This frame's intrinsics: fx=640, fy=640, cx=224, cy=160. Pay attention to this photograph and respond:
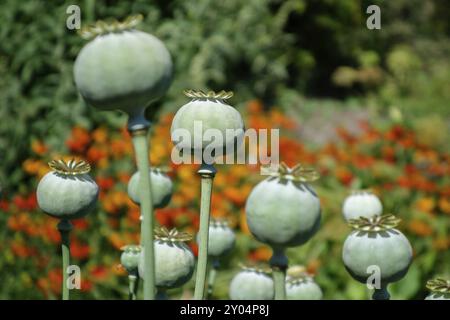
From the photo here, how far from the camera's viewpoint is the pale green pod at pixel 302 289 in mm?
1150

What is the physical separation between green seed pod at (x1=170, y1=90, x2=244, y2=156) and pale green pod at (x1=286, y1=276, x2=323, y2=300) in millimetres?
428

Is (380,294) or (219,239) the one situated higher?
(219,239)

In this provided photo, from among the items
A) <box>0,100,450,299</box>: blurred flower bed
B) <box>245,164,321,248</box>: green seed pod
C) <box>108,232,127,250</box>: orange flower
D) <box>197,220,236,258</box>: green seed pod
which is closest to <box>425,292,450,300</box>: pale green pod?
<box>245,164,321,248</box>: green seed pod

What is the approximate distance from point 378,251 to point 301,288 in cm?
36

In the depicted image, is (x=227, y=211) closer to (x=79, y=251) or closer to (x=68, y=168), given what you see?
A: (x=79, y=251)

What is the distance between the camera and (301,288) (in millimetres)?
1159

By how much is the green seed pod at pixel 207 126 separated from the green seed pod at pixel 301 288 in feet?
1.40

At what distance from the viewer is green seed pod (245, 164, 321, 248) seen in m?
0.69

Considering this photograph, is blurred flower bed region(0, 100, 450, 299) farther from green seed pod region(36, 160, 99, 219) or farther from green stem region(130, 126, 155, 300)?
green stem region(130, 126, 155, 300)

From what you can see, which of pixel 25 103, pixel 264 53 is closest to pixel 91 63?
pixel 25 103

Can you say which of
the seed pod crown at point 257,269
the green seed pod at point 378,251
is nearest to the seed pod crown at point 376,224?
the green seed pod at point 378,251

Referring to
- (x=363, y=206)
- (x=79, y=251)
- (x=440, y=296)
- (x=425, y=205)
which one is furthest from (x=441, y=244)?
(x=440, y=296)

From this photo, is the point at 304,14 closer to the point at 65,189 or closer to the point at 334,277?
the point at 334,277

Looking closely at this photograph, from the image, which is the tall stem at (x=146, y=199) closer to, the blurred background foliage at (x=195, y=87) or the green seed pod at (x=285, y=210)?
the green seed pod at (x=285, y=210)
